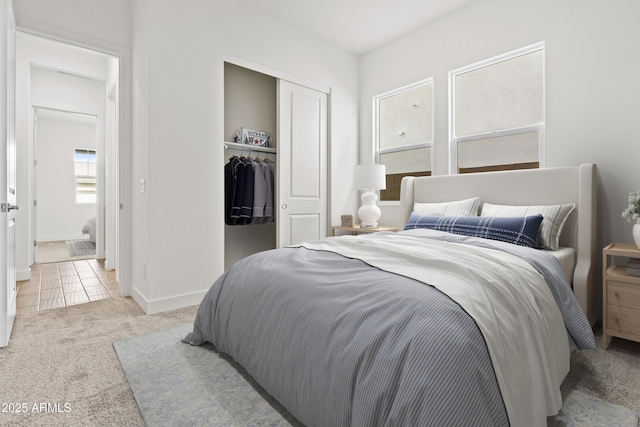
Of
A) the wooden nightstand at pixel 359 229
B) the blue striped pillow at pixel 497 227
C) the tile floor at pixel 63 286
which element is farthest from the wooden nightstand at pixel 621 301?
the tile floor at pixel 63 286

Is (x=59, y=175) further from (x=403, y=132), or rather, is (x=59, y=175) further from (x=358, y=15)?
(x=403, y=132)

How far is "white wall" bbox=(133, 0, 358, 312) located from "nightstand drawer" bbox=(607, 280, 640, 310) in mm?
2885

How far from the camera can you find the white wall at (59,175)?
22.4 ft

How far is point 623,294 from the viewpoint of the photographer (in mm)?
1949

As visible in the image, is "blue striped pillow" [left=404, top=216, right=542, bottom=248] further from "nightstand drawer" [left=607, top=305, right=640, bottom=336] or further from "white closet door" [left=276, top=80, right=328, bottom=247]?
"white closet door" [left=276, top=80, right=328, bottom=247]

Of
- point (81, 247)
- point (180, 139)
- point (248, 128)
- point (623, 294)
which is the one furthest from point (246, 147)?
point (81, 247)

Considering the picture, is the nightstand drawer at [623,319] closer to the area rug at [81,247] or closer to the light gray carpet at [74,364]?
the light gray carpet at [74,364]

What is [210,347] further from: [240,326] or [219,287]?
[240,326]

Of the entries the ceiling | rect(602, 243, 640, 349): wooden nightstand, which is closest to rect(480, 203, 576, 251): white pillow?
rect(602, 243, 640, 349): wooden nightstand

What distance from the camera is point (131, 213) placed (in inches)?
121

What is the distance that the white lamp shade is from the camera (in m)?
3.64

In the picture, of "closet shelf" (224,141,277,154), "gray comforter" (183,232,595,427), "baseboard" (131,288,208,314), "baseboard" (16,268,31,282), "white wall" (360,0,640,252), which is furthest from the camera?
"baseboard" (16,268,31,282)

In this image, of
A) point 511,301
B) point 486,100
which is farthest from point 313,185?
point 511,301

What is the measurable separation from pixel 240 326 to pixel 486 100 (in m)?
3.02
